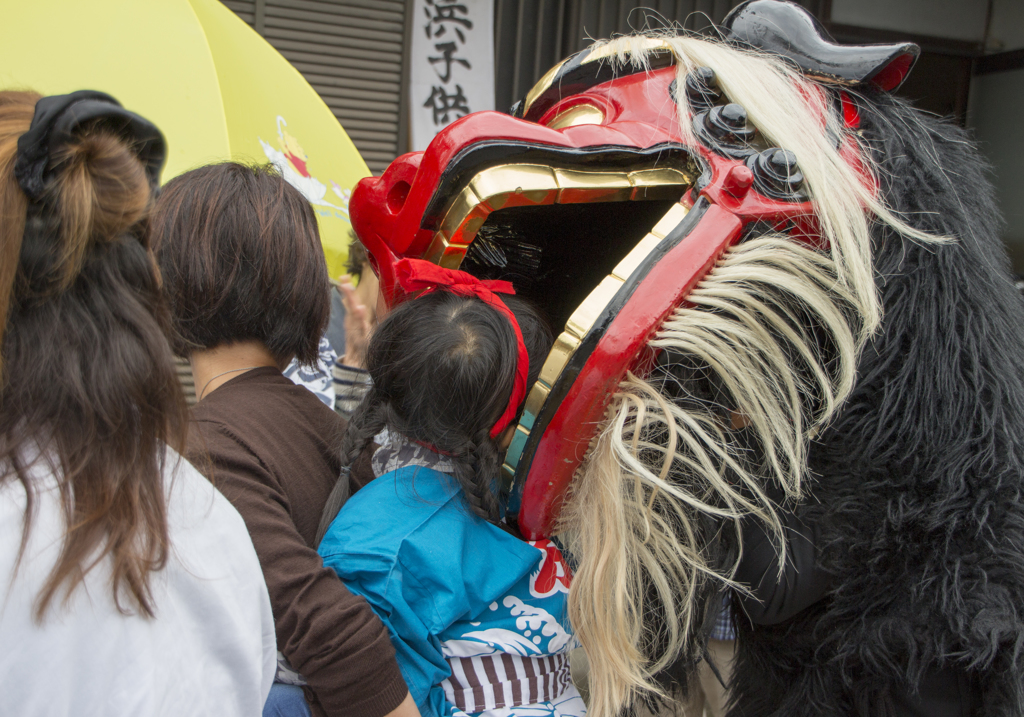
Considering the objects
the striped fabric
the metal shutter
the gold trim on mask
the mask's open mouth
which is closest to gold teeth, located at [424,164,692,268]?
the mask's open mouth

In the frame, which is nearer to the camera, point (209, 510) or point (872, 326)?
point (209, 510)

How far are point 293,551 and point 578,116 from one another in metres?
0.77

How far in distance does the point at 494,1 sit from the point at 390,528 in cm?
317

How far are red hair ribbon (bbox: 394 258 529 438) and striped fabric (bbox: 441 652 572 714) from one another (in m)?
0.33

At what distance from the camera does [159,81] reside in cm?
180

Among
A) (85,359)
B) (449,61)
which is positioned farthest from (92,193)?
(449,61)

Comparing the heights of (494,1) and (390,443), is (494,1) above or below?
above

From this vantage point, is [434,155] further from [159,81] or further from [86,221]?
[159,81]

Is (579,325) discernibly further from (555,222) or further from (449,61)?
(449,61)

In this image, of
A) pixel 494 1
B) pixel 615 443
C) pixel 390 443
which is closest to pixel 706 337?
pixel 615 443

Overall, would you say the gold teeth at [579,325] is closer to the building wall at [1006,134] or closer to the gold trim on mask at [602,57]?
the gold trim on mask at [602,57]

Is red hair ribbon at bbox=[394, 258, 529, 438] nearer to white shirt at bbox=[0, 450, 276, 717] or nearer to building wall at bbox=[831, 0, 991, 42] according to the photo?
white shirt at bbox=[0, 450, 276, 717]

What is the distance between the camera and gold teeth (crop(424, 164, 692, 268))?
97 centimetres

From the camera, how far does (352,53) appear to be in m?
3.62
